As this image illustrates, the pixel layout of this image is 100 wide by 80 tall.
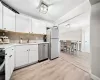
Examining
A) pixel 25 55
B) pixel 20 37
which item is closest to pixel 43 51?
pixel 25 55

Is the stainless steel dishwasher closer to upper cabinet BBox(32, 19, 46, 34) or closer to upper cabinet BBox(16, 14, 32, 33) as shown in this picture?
upper cabinet BBox(32, 19, 46, 34)

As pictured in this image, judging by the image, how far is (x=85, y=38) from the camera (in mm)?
5723

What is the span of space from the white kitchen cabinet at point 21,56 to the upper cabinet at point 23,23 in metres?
0.76

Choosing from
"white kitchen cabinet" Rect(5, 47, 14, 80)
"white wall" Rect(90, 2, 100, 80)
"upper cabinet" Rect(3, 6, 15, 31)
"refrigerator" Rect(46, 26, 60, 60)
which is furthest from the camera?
"refrigerator" Rect(46, 26, 60, 60)

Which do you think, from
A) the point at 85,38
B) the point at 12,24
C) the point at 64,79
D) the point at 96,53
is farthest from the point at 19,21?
the point at 85,38

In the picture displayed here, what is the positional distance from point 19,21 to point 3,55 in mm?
1756

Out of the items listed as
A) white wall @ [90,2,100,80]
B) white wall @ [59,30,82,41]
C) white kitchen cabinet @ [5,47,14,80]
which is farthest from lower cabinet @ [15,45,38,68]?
white wall @ [59,30,82,41]

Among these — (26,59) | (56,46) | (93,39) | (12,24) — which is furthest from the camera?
(56,46)

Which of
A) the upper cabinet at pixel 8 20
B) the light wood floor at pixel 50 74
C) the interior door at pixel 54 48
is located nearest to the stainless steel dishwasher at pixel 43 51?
the interior door at pixel 54 48

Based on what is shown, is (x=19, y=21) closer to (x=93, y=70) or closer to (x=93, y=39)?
(x=93, y=39)

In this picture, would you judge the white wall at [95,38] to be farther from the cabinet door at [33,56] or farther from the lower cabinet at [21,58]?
the lower cabinet at [21,58]

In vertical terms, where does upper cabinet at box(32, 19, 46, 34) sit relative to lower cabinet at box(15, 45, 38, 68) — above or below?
above

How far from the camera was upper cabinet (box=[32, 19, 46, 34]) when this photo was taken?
3208 mm

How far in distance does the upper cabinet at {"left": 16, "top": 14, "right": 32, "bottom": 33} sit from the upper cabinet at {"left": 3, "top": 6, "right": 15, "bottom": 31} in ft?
0.68
